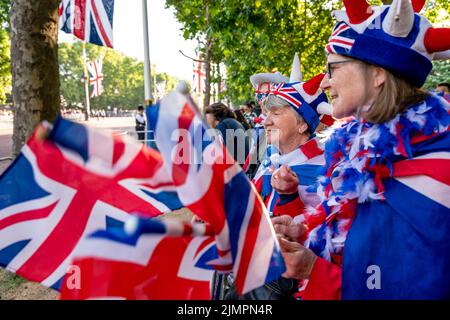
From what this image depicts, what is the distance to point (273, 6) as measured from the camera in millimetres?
5520

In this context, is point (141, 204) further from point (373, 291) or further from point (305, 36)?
point (305, 36)

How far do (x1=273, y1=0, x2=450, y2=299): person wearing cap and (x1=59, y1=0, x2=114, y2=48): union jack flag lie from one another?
16.4 ft

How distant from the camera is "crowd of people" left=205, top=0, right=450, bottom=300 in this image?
46.1 inches

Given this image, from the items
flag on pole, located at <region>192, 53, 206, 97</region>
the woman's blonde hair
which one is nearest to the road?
the woman's blonde hair

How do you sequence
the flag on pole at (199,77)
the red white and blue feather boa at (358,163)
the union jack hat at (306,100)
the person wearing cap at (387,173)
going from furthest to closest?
the flag on pole at (199,77)
the union jack hat at (306,100)
the red white and blue feather boa at (358,163)
the person wearing cap at (387,173)

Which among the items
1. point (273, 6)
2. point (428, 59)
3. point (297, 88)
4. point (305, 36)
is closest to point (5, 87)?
point (305, 36)

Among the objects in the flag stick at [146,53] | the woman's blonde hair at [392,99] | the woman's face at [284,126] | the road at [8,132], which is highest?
the flag stick at [146,53]

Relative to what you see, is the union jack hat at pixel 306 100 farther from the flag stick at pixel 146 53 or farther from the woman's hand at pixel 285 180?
the flag stick at pixel 146 53

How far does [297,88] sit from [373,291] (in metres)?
1.68

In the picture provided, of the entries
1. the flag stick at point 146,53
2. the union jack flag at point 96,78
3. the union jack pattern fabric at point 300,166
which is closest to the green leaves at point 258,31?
the flag stick at point 146,53

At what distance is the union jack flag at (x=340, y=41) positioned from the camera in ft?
4.35

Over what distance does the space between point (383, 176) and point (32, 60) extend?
3450mm

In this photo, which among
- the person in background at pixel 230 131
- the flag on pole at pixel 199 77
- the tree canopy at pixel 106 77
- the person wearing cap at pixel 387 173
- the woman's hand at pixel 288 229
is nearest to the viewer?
the person wearing cap at pixel 387 173

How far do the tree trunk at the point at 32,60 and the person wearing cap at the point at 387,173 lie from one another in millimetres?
3046
